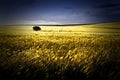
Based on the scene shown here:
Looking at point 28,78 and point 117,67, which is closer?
point 28,78

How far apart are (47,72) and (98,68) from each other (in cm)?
157

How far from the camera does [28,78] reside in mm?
5172

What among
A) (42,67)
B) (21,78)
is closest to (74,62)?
(42,67)

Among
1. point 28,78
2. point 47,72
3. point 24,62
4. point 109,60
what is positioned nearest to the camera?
point 28,78

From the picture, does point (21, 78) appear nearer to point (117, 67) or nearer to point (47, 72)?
point (47, 72)

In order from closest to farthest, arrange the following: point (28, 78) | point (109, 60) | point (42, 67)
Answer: point (28, 78) → point (42, 67) → point (109, 60)

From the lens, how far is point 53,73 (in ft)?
17.9

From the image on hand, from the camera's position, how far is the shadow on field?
5.20 meters

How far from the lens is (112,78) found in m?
5.17

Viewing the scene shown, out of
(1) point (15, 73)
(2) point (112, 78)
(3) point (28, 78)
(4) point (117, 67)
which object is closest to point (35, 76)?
(3) point (28, 78)

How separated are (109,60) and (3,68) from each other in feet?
11.9

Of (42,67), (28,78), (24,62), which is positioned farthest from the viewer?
(24,62)

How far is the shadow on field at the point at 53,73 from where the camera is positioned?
205 inches

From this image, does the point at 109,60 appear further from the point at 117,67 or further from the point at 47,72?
the point at 47,72
